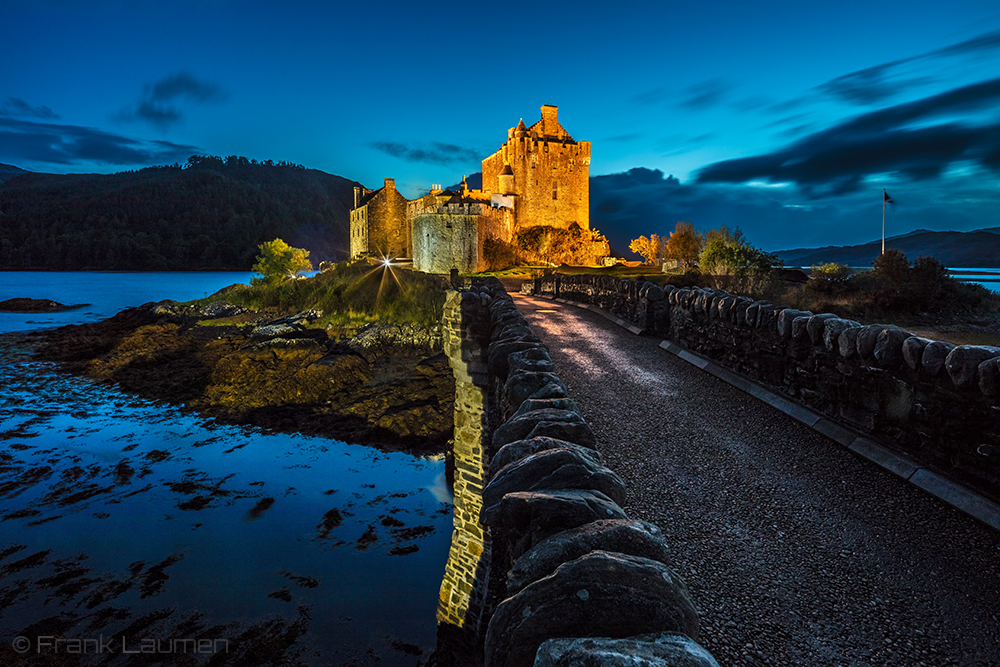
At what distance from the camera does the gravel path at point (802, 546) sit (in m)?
2.69

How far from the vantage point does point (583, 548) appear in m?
1.92

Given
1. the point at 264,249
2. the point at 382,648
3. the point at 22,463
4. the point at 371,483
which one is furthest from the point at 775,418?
the point at 264,249

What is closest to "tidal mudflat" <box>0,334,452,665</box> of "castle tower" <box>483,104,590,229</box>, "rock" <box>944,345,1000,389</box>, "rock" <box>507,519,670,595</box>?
"rock" <box>507,519,670,595</box>

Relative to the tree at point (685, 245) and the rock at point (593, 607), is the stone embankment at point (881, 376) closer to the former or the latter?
the rock at point (593, 607)

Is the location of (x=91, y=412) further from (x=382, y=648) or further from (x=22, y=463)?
(x=382, y=648)

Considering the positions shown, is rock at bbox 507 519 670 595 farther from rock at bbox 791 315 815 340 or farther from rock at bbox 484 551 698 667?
rock at bbox 791 315 815 340

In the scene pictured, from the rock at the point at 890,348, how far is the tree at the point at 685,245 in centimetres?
4991

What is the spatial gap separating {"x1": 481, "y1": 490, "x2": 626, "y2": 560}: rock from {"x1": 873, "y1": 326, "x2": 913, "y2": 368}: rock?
4137mm

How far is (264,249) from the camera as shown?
59688 mm

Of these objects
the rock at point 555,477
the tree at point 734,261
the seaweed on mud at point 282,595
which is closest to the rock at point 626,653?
the rock at point 555,477

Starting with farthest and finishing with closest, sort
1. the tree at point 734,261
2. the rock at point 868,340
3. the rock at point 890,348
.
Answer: the tree at point 734,261
the rock at point 868,340
the rock at point 890,348

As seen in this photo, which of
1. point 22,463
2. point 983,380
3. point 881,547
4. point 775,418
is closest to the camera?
point 881,547

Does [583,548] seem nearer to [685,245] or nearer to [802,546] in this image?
[802,546]

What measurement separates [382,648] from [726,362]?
8.37 m
